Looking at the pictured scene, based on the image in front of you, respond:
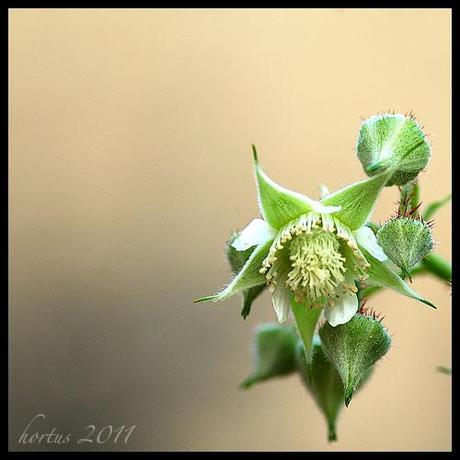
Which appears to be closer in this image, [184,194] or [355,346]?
[355,346]

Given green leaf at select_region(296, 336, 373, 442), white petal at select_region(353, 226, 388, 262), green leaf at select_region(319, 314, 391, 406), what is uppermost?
white petal at select_region(353, 226, 388, 262)

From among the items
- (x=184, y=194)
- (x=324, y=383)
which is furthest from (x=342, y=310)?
(x=184, y=194)

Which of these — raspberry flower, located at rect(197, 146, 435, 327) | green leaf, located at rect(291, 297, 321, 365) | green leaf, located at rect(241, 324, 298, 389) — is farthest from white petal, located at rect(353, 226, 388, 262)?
green leaf, located at rect(241, 324, 298, 389)

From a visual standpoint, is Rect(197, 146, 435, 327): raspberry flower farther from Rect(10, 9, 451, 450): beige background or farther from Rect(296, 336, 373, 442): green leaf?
Rect(10, 9, 451, 450): beige background

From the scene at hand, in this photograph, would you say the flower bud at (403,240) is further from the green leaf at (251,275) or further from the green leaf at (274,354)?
the green leaf at (274,354)

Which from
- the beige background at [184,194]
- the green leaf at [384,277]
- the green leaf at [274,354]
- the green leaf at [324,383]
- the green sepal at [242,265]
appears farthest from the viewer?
the beige background at [184,194]

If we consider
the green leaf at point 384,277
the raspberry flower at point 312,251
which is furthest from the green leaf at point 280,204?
the green leaf at point 384,277

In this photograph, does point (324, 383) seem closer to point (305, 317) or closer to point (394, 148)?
point (305, 317)
